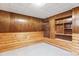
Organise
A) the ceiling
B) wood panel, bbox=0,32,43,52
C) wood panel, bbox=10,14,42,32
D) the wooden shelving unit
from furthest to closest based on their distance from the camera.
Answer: wood panel, bbox=10,14,42,32 → the wooden shelving unit → wood panel, bbox=0,32,43,52 → the ceiling

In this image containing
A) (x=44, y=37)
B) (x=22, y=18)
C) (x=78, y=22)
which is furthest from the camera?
(x=44, y=37)

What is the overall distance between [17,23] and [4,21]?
3.13 ft

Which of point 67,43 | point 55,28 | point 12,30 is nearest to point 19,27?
point 12,30

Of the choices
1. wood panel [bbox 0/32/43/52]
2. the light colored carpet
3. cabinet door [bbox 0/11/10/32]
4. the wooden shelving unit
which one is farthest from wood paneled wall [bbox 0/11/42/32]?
the wooden shelving unit

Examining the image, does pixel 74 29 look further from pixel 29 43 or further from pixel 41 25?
pixel 41 25

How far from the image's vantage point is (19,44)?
546 centimetres

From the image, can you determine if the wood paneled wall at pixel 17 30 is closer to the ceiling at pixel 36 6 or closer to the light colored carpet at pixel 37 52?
the light colored carpet at pixel 37 52

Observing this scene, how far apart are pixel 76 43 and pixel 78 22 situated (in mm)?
922

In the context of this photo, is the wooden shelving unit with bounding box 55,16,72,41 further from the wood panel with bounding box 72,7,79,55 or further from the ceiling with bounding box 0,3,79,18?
the ceiling with bounding box 0,3,79,18

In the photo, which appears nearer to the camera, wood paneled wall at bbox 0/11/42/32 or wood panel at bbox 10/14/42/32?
wood paneled wall at bbox 0/11/42/32

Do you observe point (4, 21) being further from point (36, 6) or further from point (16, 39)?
point (36, 6)

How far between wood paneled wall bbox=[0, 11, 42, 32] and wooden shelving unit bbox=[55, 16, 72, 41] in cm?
182

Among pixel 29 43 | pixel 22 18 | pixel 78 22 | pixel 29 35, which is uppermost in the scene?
pixel 22 18

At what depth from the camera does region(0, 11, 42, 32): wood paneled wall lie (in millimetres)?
4674
